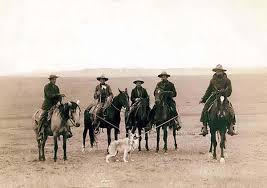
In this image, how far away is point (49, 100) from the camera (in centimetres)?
1692

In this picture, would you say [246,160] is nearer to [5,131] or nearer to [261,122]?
[261,122]

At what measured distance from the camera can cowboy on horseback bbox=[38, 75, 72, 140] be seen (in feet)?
55.2

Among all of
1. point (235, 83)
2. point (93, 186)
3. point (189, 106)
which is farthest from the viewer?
point (235, 83)

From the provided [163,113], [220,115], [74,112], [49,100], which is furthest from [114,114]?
[220,115]

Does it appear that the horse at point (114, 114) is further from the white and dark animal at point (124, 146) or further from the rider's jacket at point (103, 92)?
the white and dark animal at point (124, 146)

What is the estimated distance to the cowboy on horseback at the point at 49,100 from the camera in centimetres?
1683

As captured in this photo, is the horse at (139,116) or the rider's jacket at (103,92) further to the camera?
the rider's jacket at (103,92)

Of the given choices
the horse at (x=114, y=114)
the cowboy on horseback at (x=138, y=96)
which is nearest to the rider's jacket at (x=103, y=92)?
the horse at (x=114, y=114)

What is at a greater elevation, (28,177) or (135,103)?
(135,103)

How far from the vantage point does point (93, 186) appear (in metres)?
13.4

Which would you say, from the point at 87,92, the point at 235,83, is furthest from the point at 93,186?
the point at 235,83

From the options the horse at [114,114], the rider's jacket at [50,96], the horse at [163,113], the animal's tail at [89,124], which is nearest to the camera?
the rider's jacket at [50,96]

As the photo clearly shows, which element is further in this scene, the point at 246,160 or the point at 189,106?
the point at 189,106

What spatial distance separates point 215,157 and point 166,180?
361 centimetres
